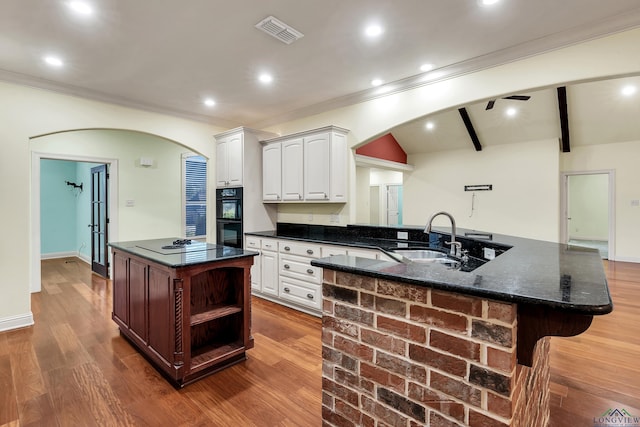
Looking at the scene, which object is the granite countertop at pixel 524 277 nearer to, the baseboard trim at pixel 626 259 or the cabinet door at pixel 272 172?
the cabinet door at pixel 272 172

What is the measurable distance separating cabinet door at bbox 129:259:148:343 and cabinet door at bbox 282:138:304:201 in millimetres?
2103

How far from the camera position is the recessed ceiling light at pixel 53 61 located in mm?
2896

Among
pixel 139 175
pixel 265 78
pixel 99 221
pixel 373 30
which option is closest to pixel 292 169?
pixel 265 78

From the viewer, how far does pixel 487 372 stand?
2.97 ft

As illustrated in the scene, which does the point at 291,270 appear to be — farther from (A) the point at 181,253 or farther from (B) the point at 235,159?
(B) the point at 235,159

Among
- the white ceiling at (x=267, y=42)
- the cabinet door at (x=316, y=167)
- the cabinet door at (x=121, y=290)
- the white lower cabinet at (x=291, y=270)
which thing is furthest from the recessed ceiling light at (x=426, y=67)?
the cabinet door at (x=121, y=290)

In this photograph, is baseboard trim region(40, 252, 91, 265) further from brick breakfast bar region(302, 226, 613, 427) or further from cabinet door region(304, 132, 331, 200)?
brick breakfast bar region(302, 226, 613, 427)

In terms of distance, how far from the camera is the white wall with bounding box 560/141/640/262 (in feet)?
21.6

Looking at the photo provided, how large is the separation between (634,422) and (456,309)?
A: 197 centimetres

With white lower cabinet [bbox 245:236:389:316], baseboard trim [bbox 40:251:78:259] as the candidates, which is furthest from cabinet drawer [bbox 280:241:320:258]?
baseboard trim [bbox 40:251:78:259]

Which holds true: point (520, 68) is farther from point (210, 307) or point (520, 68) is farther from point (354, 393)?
point (210, 307)

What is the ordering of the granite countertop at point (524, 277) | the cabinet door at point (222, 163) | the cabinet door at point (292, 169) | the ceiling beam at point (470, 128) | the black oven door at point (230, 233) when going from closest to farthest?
1. the granite countertop at point (524, 277)
2. the cabinet door at point (292, 169)
3. the black oven door at point (230, 233)
4. the cabinet door at point (222, 163)
5. the ceiling beam at point (470, 128)

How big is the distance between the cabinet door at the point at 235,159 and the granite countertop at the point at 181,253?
5.45 feet

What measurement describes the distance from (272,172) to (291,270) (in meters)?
1.50
